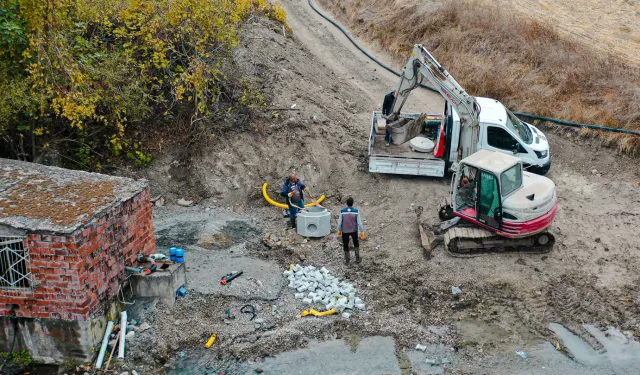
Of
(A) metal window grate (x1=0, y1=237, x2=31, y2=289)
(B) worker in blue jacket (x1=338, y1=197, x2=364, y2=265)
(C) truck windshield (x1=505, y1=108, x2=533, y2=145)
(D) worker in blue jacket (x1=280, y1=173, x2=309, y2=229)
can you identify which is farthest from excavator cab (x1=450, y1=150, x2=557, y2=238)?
(A) metal window grate (x1=0, y1=237, x2=31, y2=289)

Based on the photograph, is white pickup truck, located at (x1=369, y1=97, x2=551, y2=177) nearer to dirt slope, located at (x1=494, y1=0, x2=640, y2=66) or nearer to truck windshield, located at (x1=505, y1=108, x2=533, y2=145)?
truck windshield, located at (x1=505, y1=108, x2=533, y2=145)

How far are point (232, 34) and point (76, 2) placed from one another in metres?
4.08

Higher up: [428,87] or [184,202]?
[428,87]

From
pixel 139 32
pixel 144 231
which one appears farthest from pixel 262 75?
pixel 144 231

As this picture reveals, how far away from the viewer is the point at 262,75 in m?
18.9

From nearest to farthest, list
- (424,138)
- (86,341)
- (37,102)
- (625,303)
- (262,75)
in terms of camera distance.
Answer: (86,341) → (625,303) → (37,102) → (424,138) → (262,75)

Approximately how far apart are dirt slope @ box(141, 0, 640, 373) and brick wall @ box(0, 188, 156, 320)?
2.79 m

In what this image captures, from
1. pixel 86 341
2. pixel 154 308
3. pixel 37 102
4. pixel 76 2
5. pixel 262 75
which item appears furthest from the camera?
pixel 262 75

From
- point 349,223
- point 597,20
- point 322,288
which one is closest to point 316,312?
point 322,288

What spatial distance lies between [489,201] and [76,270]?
815 centimetres

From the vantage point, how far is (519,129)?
15875 millimetres

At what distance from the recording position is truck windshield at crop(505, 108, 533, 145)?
15.5 meters

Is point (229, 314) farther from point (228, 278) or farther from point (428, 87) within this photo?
point (428, 87)

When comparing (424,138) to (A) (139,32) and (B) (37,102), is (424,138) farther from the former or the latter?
(B) (37,102)
